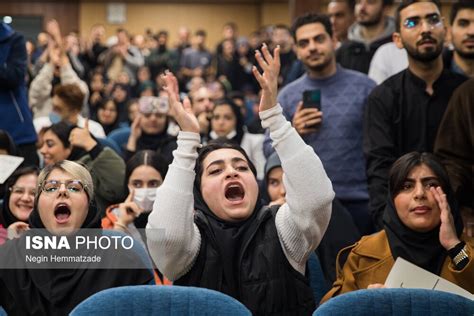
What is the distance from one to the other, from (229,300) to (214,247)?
1.28 feet

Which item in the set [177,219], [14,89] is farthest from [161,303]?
[14,89]

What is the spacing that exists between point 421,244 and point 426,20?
1.28 m

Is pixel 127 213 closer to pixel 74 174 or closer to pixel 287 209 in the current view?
pixel 74 174

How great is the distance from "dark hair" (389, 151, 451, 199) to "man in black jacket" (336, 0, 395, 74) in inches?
76.5

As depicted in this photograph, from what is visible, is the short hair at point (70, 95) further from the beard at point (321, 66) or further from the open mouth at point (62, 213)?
the open mouth at point (62, 213)

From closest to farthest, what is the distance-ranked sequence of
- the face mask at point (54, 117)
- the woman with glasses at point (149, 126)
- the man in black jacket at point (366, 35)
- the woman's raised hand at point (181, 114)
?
the woman's raised hand at point (181, 114) < the man in black jacket at point (366, 35) < the woman with glasses at point (149, 126) < the face mask at point (54, 117)

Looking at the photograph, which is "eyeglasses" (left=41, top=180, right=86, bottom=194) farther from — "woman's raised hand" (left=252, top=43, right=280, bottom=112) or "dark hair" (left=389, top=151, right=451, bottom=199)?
→ "dark hair" (left=389, top=151, right=451, bottom=199)

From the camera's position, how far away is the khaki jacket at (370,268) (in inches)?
107

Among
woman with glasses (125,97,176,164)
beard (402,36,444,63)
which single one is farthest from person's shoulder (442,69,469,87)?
woman with glasses (125,97,176,164)

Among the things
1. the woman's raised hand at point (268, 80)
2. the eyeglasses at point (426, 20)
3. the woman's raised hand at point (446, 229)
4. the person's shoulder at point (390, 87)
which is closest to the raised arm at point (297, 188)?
the woman's raised hand at point (268, 80)

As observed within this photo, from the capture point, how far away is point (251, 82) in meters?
9.85

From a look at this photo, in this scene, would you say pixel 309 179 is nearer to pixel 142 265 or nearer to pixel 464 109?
pixel 142 265

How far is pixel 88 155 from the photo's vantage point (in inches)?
168

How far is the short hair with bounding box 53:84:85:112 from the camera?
5230 mm
